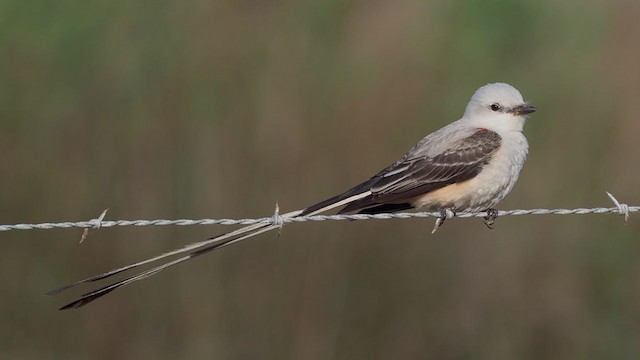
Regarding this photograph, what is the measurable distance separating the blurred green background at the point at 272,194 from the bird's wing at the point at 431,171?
572 millimetres

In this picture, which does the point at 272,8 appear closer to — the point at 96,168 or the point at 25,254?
the point at 96,168

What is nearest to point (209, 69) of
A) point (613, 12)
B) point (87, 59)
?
point (87, 59)

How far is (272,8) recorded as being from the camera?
5.89 metres

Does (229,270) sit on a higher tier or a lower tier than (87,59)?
lower

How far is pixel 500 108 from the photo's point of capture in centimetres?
482

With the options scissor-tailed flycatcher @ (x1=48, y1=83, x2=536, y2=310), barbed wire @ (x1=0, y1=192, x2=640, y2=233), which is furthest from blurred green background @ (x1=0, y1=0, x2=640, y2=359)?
barbed wire @ (x1=0, y1=192, x2=640, y2=233)

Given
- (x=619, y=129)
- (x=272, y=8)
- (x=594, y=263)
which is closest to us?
(x=594, y=263)

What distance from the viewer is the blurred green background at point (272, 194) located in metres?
4.78

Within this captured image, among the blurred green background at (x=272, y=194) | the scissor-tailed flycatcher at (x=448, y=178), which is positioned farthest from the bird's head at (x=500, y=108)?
the blurred green background at (x=272, y=194)

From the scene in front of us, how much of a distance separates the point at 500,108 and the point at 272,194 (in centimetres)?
117

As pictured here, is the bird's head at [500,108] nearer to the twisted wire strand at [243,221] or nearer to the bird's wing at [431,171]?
the bird's wing at [431,171]

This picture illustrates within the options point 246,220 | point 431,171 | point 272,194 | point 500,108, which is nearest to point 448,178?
point 431,171

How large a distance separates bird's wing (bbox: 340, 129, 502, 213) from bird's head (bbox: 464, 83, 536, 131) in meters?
0.24

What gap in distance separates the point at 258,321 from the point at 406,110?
137cm
